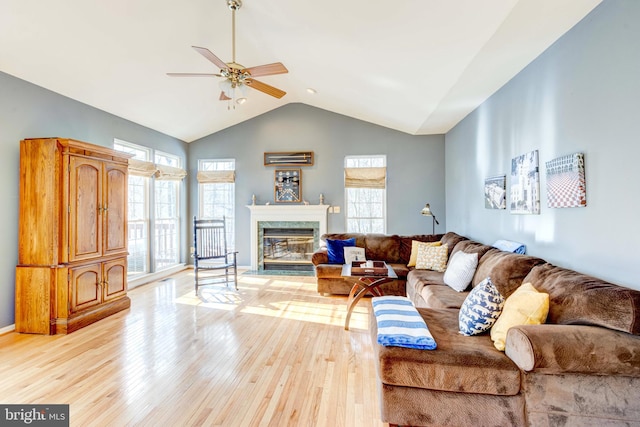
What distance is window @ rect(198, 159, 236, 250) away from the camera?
6.57 meters

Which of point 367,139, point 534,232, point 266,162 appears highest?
point 367,139

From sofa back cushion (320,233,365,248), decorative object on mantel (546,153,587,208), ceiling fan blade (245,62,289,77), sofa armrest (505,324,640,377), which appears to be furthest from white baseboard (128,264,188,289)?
decorative object on mantel (546,153,587,208)

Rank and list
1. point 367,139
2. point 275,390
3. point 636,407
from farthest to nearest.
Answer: point 367,139 → point 275,390 → point 636,407

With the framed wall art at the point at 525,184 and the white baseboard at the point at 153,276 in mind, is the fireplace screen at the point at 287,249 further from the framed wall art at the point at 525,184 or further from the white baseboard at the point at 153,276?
the framed wall art at the point at 525,184

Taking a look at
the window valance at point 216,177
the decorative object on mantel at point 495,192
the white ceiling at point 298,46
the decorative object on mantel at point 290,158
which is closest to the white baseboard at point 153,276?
the window valance at point 216,177

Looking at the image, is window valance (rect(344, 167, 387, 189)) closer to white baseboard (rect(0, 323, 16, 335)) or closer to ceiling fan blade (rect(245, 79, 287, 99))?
ceiling fan blade (rect(245, 79, 287, 99))

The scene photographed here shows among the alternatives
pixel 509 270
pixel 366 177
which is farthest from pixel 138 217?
pixel 509 270

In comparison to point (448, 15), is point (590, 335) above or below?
below

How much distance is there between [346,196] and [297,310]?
2.94 m

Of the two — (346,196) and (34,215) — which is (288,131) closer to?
(346,196)

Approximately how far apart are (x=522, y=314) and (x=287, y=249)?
493 cm

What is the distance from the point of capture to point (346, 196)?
20.7 feet

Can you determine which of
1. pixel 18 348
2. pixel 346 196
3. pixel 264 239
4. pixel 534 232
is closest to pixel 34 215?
pixel 18 348

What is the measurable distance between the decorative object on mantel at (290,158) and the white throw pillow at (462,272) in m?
3.72
